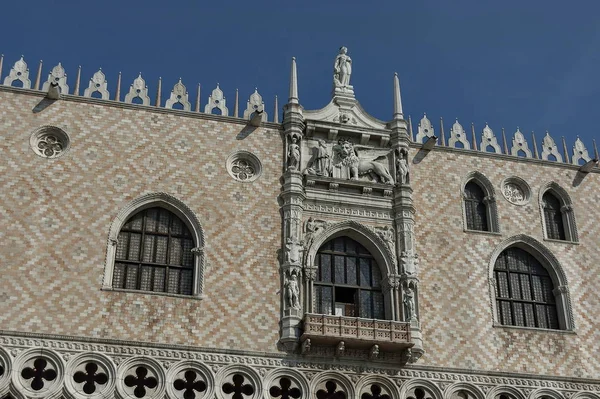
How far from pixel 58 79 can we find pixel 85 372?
754cm

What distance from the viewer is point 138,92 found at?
76.0 feet

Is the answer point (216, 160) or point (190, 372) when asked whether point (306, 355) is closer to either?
point (190, 372)

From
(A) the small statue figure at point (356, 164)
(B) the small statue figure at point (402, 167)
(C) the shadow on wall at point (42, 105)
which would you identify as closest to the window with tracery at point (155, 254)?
(C) the shadow on wall at point (42, 105)

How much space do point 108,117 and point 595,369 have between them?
45.4ft

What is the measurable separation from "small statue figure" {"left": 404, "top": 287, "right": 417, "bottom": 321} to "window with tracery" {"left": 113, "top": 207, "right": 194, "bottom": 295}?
524 centimetres

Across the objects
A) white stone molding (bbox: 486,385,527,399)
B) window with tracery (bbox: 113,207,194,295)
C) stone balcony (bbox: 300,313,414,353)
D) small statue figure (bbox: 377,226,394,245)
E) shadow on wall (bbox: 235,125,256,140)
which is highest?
shadow on wall (bbox: 235,125,256,140)

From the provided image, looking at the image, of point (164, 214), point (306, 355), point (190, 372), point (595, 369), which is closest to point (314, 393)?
point (306, 355)

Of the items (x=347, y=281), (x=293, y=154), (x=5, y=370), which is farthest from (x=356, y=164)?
(x=5, y=370)

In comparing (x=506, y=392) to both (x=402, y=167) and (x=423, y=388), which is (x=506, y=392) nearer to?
(x=423, y=388)

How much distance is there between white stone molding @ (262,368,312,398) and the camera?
67.5 feet

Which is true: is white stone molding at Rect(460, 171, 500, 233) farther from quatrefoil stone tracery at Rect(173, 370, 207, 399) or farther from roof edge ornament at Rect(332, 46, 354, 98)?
quatrefoil stone tracery at Rect(173, 370, 207, 399)

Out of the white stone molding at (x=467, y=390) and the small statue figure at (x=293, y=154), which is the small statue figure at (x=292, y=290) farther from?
the white stone molding at (x=467, y=390)

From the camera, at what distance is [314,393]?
67.8 feet

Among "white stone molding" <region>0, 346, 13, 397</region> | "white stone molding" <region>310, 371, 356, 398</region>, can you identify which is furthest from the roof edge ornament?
"white stone molding" <region>0, 346, 13, 397</region>
